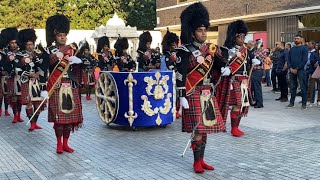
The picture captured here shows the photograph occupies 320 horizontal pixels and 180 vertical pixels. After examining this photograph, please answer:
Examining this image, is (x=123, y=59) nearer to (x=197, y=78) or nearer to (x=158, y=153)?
(x=158, y=153)

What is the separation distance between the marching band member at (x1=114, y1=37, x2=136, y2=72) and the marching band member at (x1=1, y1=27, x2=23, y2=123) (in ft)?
9.07

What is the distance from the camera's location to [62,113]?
7086mm

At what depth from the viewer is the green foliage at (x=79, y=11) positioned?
3819 centimetres

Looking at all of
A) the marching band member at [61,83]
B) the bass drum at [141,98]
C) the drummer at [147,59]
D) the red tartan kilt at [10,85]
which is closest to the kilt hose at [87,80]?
the drummer at [147,59]

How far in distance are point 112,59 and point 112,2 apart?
99.8 feet

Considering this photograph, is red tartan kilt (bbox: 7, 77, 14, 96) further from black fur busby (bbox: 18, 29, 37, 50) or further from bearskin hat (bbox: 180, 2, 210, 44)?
bearskin hat (bbox: 180, 2, 210, 44)

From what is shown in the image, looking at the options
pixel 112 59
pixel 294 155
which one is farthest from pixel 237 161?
pixel 112 59

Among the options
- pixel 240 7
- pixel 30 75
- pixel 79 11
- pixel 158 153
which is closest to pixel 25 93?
pixel 30 75

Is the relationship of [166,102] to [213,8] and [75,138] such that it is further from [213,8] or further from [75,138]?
[213,8]

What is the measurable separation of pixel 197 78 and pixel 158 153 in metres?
1.70

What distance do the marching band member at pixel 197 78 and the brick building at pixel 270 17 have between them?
52.6 feet

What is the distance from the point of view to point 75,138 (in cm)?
848

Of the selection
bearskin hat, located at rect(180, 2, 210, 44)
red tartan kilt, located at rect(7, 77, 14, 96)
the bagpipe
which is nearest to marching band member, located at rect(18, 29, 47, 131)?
red tartan kilt, located at rect(7, 77, 14, 96)

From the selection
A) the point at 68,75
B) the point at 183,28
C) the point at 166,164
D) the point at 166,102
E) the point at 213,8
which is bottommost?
the point at 166,164
